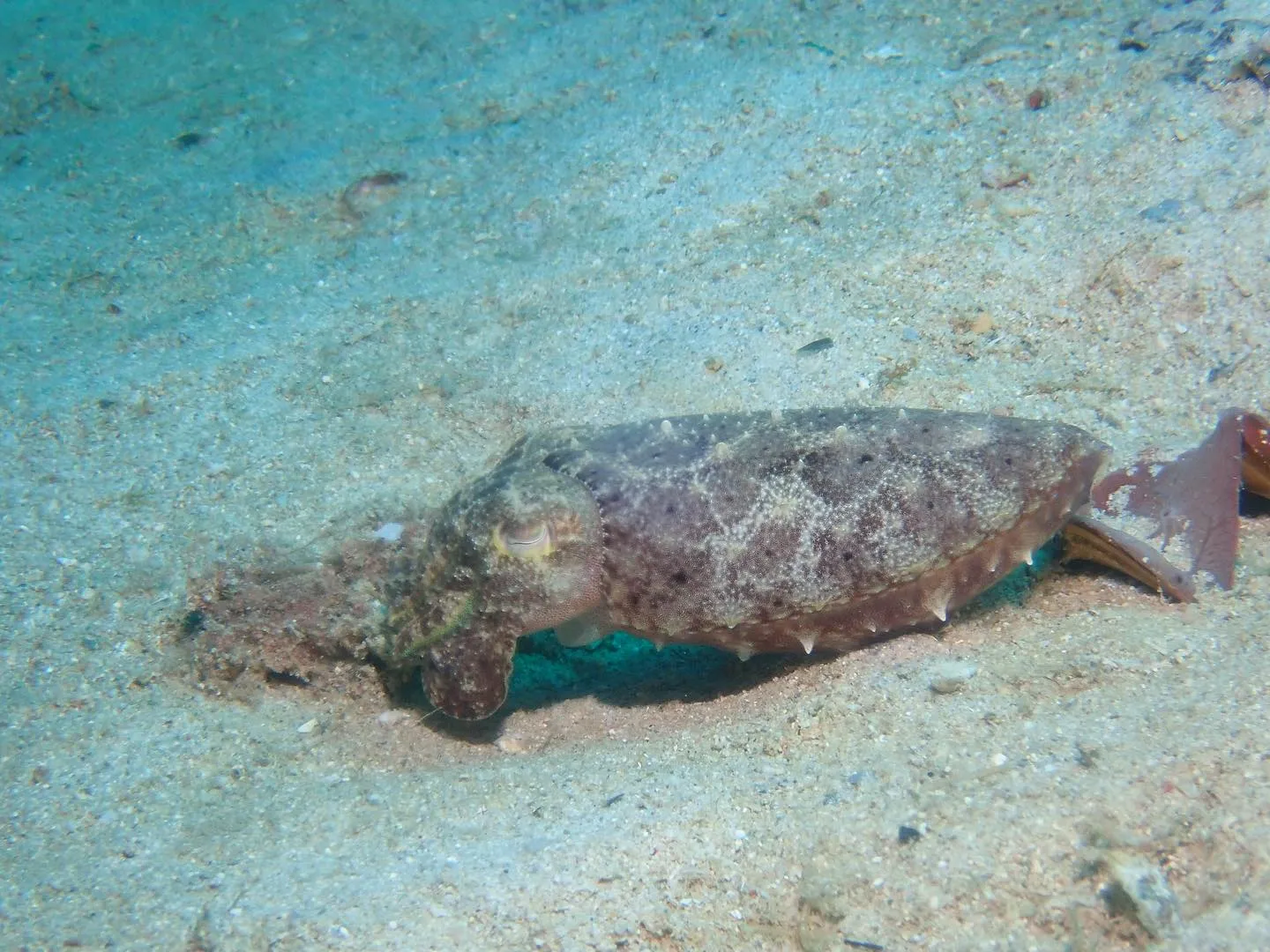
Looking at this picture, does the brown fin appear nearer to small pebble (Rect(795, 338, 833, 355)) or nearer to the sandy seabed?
the sandy seabed

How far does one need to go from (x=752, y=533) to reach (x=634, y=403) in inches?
66.9

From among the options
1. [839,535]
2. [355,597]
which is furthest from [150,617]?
[839,535]

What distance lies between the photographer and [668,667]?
3.74 m

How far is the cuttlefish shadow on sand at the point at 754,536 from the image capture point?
2844mm

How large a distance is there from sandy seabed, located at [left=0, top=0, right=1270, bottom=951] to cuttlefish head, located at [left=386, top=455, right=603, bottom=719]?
403 mm

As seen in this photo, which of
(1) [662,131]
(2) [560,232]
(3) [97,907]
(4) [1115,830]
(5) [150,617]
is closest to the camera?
(4) [1115,830]

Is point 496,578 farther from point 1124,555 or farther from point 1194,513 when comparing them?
point 1194,513

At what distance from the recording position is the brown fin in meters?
3.03

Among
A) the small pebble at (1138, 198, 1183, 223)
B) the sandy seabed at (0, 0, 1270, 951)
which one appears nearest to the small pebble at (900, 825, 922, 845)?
the sandy seabed at (0, 0, 1270, 951)

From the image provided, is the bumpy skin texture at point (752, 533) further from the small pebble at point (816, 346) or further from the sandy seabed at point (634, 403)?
the small pebble at point (816, 346)

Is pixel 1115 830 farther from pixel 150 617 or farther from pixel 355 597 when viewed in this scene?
pixel 150 617

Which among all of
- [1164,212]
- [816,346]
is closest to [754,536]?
[816,346]

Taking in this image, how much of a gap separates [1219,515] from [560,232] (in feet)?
14.1

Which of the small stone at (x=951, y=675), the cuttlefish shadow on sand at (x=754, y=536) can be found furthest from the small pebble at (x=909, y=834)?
the cuttlefish shadow on sand at (x=754, y=536)
